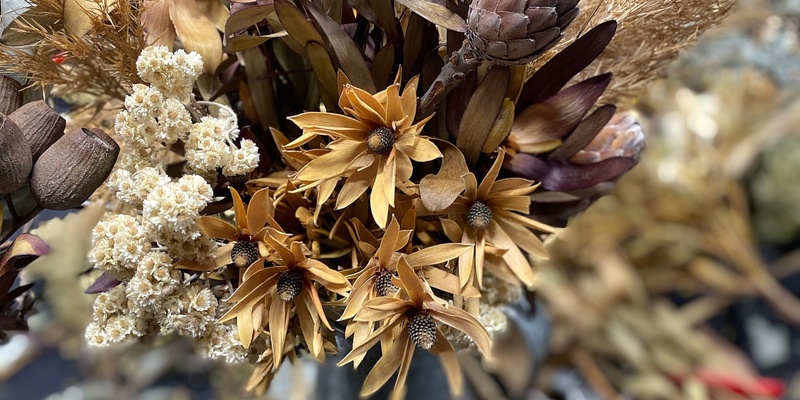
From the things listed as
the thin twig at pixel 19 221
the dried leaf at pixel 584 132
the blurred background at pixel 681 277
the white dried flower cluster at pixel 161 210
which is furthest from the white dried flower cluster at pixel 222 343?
the blurred background at pixel 681 277

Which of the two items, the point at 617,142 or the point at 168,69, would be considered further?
the point at 617,142

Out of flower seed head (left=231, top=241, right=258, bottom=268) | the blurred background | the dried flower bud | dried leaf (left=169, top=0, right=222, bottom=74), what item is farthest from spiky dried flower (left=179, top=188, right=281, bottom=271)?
the blurred background

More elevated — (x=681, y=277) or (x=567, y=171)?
(x=567, y=171)

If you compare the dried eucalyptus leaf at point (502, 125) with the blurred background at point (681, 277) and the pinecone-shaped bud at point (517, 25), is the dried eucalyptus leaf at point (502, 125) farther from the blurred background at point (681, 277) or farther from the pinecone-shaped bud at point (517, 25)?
the blurred background at point (681, 277)

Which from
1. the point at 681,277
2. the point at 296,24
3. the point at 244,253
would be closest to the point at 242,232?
the point at 244,253

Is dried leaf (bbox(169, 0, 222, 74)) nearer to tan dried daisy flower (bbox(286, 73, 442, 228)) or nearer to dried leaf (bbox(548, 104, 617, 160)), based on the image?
tan dried daisy flower (bbox(286, 73, 442, 228))

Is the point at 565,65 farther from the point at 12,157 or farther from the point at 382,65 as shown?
the point at 12,157

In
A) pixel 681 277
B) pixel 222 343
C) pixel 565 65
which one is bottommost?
pixel 681 277

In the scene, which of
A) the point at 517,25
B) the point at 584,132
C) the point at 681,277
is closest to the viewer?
the point at 517,25
